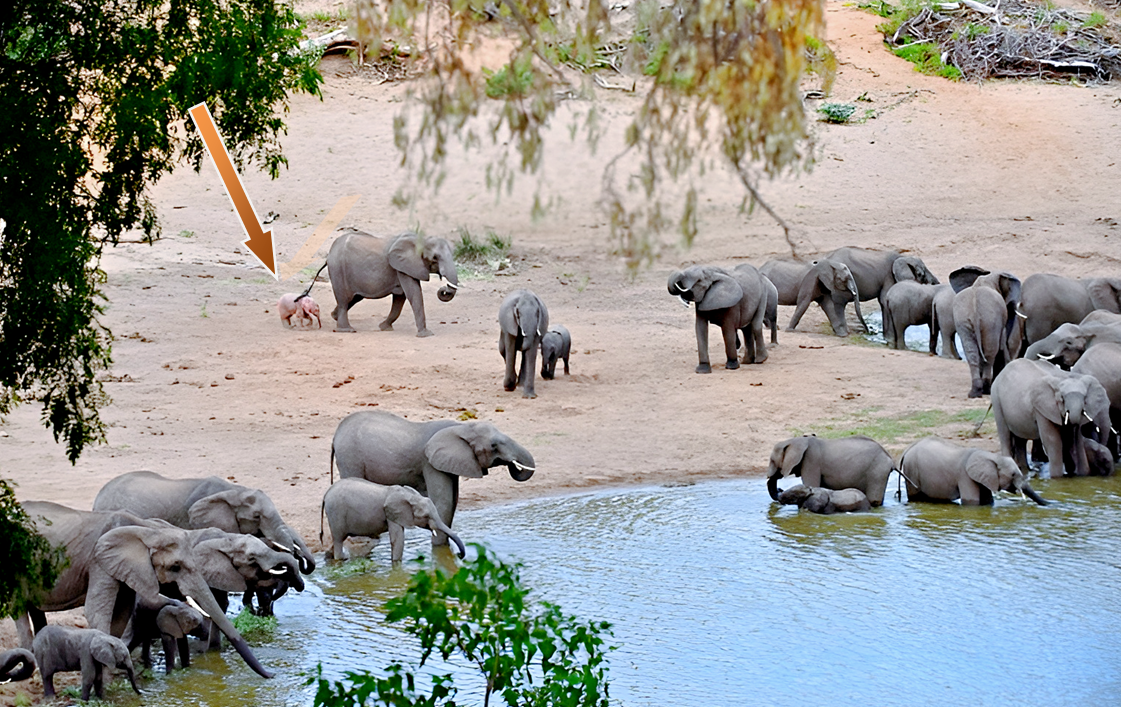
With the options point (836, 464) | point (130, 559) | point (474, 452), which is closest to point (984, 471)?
point (836, 464)

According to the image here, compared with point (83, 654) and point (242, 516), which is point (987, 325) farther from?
point (83, 654)

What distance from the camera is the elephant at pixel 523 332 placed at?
13523 mm

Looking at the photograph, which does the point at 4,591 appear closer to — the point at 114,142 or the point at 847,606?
the point at 114,142

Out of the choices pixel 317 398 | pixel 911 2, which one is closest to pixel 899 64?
pixel 911 2

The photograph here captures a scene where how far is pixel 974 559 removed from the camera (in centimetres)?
851

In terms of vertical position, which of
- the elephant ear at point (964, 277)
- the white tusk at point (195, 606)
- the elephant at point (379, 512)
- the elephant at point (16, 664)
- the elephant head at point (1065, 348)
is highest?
the elephant ear at point (964, 277)

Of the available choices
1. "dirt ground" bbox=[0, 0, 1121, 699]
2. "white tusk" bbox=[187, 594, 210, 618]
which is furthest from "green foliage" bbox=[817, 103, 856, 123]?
"white tusk" bbox=[187, 594, 210, 618]

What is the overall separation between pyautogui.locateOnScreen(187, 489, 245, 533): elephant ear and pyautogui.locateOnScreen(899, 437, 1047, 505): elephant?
504 centimetres

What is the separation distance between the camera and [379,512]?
8.66 meters

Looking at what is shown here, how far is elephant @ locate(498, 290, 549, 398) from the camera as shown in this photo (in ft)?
44.4

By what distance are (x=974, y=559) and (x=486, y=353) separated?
8032mm

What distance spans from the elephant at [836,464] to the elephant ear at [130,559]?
191 inches

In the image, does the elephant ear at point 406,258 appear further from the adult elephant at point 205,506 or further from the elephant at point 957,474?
the adult elephant at point 205,506

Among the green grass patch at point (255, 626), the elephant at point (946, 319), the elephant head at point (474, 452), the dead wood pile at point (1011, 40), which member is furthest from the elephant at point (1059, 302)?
the dead wood pile at point (1011, 40)
